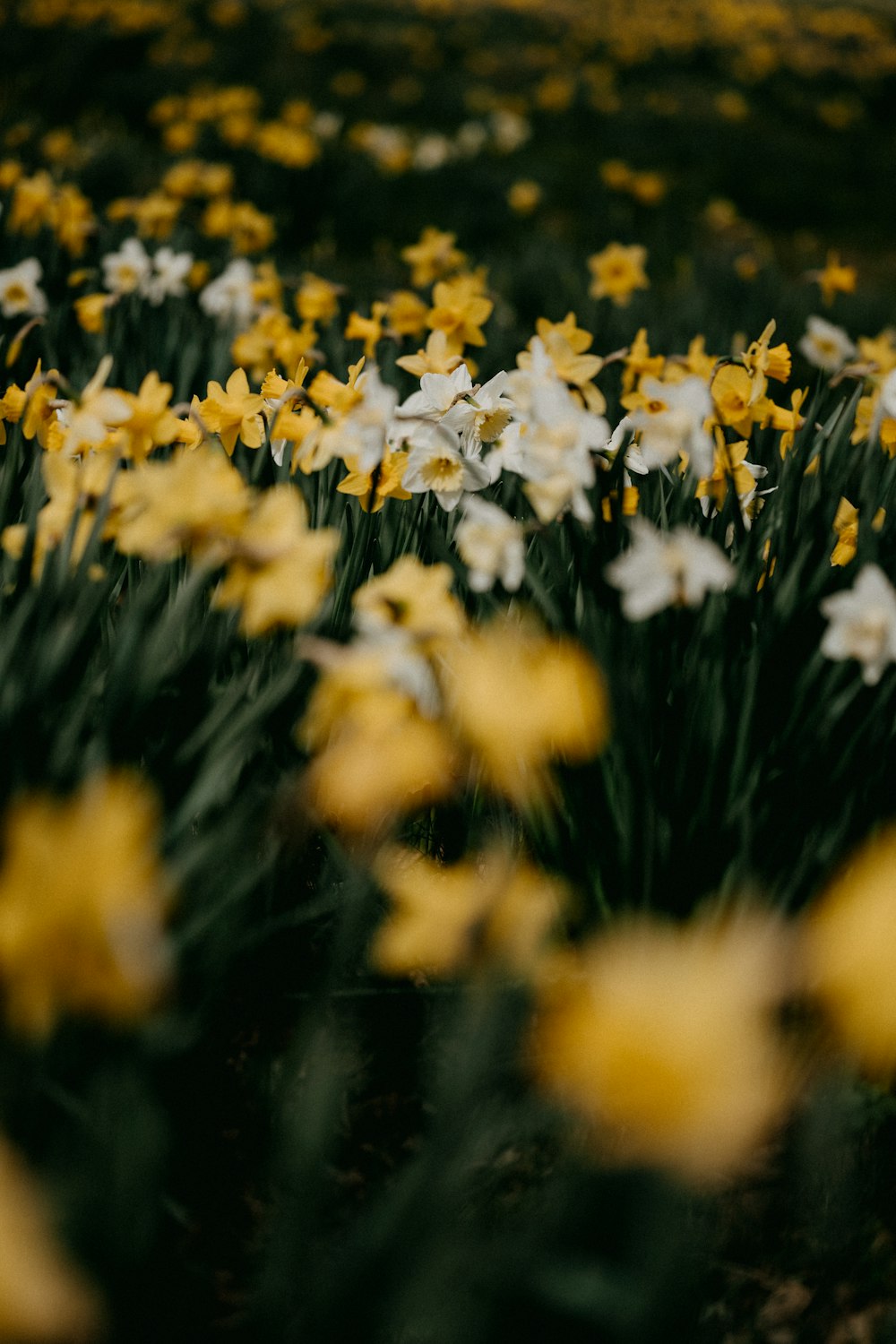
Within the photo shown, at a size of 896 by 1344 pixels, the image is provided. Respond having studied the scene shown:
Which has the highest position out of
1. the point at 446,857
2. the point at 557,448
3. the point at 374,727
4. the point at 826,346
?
the point at 557,448

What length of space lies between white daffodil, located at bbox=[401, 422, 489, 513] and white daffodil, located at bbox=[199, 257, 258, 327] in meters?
1.31

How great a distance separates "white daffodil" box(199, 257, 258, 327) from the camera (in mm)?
2357

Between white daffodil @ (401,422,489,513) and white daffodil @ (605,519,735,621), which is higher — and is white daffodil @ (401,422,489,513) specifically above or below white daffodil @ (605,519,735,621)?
below

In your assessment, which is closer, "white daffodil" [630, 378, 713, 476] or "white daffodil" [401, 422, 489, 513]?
"white daffodil" [630, 378, 713, 476]

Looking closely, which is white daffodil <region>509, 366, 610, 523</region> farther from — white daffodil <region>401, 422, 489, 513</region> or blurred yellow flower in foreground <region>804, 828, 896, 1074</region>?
blurred yellow flower in foreground <region>804, 828, 896, 1074</region>

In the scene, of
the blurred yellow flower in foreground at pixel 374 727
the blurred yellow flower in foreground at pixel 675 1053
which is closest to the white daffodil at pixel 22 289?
the blurred yellow flower in foreground at pixel 374 727

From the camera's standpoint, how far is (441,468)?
1335mm

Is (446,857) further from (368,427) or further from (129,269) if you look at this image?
(129,269)

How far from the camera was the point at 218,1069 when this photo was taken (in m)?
1.07

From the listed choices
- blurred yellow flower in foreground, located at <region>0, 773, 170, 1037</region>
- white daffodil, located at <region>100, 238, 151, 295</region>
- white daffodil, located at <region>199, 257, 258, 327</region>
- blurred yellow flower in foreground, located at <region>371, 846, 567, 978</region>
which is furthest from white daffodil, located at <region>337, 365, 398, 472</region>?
white daffodil, located at <region>100, 238, 151, 295</region>

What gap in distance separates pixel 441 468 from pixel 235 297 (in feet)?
4.67

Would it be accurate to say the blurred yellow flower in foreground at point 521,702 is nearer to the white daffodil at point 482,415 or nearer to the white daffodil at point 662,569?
the white daffodil at point 662,569

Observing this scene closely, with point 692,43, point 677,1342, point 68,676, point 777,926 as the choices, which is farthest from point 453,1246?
point 692,43

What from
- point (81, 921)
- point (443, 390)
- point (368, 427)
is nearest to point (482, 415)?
point (443, 390)
